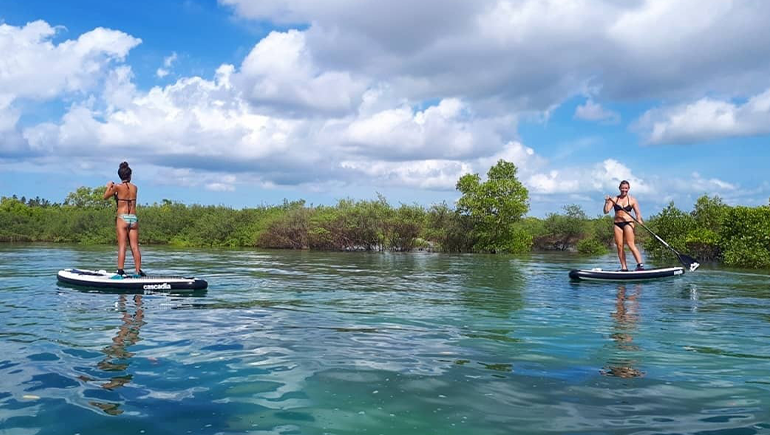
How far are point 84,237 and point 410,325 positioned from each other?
60592 mm

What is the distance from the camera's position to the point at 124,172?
13250 millimetres

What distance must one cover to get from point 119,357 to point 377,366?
2.99 metres

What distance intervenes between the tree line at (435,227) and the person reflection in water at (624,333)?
16.4 m

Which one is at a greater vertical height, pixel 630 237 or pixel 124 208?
pixel 124 208

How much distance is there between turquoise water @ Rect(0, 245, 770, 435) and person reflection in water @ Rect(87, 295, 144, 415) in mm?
25

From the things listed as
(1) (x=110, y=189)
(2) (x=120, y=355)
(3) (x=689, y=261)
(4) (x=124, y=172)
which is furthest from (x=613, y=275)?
(2) (x=120, y=355)

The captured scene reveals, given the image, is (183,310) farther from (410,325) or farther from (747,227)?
(747,227)

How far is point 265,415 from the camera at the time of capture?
467 cm

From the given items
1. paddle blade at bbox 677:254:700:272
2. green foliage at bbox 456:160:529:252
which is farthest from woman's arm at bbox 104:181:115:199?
green foliage at bbox 456:160:529:252

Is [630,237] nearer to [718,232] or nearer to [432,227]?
[718,232]

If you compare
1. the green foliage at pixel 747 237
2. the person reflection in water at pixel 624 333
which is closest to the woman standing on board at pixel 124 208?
the person reflection in water at pixel 624 333

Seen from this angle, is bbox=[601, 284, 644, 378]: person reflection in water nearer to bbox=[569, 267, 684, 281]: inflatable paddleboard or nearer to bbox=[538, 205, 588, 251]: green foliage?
bbox=[569, 267, 684, 281]: inflatable paddleboard

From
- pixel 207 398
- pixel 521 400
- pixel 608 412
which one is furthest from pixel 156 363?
pixel 608 412

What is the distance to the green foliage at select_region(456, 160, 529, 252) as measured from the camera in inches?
1770
